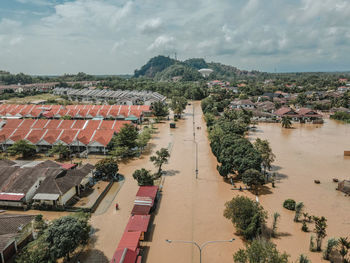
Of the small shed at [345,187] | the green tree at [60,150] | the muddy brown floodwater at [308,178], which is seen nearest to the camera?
the muddy brown floodwater at [308,178]

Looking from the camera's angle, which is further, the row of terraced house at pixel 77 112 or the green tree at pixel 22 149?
the row of terraced house at pixel 77 112

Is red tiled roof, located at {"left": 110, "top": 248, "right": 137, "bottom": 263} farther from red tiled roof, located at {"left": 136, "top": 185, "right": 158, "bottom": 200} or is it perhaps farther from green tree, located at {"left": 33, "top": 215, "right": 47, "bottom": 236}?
red tiled roof, located at {"left": 136, "top": 185, "right": 158, "bottom": 200}

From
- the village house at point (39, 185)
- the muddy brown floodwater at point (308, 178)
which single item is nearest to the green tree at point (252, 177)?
the muddy brown floodwater at point (308, 178)

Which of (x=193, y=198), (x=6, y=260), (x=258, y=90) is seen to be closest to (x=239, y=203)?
(x=193, y=198)

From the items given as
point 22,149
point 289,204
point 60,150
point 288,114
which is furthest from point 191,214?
point 288,114

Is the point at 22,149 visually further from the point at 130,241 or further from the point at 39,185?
the point at 130,241

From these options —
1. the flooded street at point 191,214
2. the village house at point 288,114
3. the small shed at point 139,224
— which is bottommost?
the flooded street at point 191,214

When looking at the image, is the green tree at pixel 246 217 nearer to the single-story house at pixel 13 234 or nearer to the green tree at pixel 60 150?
the single-story house at pixel 13 234
